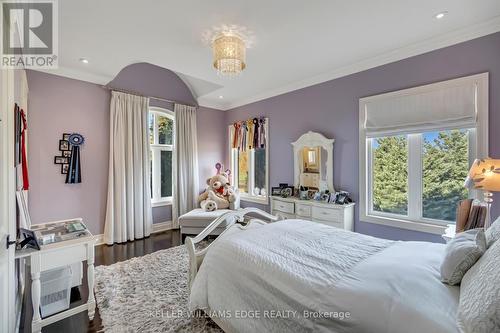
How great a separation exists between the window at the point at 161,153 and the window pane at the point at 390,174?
3621 millimetres

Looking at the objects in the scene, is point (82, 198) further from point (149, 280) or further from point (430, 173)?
point (430, 173)

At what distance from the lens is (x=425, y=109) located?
263 centimetres

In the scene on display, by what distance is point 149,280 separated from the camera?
8.36 ft

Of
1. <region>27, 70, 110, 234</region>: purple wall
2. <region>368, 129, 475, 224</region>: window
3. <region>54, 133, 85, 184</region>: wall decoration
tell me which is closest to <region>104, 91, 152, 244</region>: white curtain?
<region>27, 70, 110, 234</region>: purple wall

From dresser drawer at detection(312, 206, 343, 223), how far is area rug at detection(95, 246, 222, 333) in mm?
1922

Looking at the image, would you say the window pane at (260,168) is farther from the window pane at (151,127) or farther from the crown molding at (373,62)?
the window pane at (151,127)

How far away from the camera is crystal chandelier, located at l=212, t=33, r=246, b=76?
2369mm

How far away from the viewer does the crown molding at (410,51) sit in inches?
88.4

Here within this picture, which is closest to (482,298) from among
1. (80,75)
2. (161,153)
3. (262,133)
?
(262,133)

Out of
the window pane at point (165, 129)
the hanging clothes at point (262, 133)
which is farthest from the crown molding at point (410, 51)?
the window pane at point (165, 129)

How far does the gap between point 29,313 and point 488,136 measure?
182 inches

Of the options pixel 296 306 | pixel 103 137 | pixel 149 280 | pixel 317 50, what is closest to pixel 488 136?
pixel 317 50

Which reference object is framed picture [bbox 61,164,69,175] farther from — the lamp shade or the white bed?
the lamp shade

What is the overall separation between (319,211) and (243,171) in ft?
7.15
